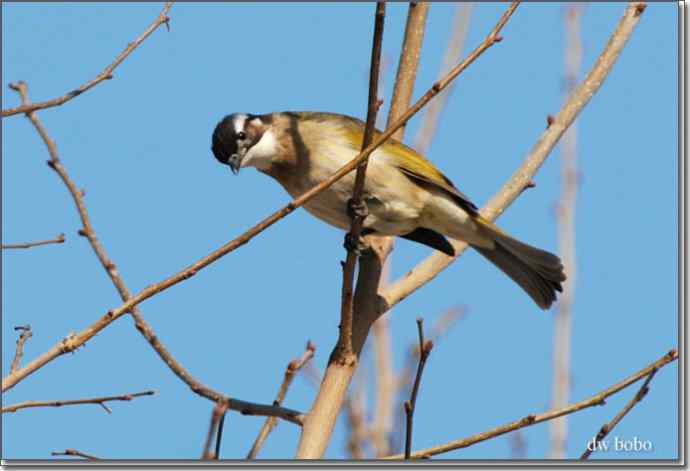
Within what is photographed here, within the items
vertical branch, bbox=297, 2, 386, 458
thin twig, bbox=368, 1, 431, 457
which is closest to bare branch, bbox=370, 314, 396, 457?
thin twig, bbox=368, 1, 431, 457

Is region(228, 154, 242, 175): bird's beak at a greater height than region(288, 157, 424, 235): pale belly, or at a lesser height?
greater

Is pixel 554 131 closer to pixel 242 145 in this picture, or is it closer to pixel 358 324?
pixel 358 324

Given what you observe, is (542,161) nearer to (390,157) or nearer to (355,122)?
(390,157)

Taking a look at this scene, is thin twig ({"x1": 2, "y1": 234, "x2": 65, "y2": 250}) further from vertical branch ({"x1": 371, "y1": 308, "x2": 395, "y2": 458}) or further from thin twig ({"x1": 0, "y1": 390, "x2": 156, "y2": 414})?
vertical branch ({"x1": 371, "y1": 308, "x2": 395, "y2": 458})

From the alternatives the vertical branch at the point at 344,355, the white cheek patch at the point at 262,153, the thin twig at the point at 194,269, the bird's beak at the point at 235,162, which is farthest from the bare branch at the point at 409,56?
the thin twig at the point at 194,269

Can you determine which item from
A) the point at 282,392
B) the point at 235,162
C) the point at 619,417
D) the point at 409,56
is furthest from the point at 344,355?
the point at 235,162

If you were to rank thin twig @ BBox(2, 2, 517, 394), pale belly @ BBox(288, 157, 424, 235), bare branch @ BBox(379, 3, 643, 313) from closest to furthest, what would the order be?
1. thin twig @ BBox(2, 2, 517, 394)
2. bare branch @ BBox(379, 3, 643, 313)
3. pale belly @ BBox(288, 157, 424, 235)

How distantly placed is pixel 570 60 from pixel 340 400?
393 cm

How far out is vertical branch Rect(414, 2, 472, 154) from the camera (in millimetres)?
6113

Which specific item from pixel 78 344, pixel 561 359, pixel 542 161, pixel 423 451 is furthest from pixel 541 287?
pixel 78 344

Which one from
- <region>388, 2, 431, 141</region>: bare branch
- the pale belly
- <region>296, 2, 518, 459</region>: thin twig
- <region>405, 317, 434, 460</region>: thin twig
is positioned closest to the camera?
<region>405, 317, 434, 460</region>: thin twig

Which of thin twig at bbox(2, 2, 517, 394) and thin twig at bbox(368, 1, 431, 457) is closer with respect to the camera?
thin twig at bbox(2, 2, 517, 394)

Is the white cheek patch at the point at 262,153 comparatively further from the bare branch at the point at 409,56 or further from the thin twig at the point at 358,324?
the thin twig at the point at 358,324

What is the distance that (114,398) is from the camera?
3.11 metres
